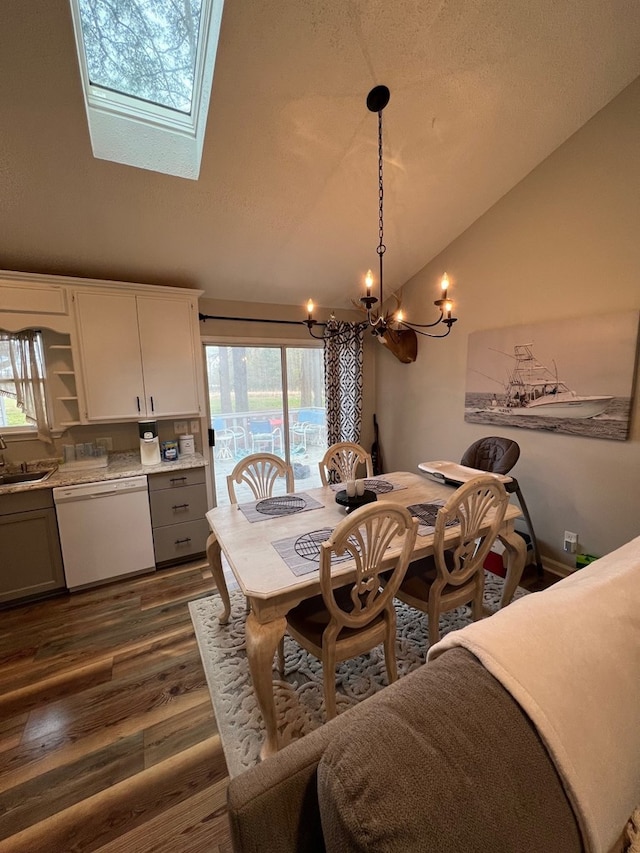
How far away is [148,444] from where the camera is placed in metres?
2.99

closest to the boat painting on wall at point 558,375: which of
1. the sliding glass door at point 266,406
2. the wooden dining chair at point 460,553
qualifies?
the wooden dining chair at point 460,553

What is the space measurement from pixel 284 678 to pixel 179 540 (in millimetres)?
1527

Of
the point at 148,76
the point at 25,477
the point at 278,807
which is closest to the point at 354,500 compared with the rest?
the point at 278,807

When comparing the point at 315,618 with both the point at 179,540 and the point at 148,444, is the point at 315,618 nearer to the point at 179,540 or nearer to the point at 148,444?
the point at 179,540

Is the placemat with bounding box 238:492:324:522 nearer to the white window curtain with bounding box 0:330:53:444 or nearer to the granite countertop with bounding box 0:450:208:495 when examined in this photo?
the granite countertop with bounding box 0:450:208:495

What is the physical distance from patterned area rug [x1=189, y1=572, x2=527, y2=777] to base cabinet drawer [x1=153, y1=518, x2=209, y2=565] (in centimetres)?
67

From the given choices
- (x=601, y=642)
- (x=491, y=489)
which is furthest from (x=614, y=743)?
(x=491, y=489)

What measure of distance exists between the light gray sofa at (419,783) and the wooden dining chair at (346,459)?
1.91m

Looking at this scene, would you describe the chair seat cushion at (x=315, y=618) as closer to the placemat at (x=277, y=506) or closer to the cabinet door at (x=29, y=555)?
the placemat at (x=277, y=506)

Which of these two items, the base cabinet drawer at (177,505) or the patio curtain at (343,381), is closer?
the base cabinet drawer at (177,505)

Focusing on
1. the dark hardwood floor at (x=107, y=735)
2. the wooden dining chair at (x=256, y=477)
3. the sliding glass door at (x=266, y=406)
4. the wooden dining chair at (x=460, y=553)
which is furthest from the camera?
the sliding glass door at (x=266, y=406)

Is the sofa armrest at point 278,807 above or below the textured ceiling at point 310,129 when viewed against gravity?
below

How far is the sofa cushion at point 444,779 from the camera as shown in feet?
1.77

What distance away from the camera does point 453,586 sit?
1867 millimetres
